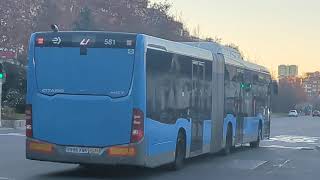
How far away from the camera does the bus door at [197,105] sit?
1630 cm

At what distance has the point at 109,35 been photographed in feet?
43.2

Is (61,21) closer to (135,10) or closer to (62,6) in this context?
(62,6)

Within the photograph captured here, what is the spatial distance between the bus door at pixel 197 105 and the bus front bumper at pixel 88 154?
352 centimetres

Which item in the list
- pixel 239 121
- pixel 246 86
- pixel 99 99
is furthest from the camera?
pixel 246 86

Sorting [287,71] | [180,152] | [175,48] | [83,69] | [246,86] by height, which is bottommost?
[180,152]

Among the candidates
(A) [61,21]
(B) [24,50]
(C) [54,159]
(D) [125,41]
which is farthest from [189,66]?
(A) [61,21]

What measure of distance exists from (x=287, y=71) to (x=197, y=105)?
16199 cm

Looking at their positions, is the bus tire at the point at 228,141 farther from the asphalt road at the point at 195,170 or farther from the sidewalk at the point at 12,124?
the sidewalk at the point at 12,124

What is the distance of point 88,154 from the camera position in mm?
13070

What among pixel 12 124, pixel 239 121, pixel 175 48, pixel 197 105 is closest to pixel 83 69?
pixel 175 48

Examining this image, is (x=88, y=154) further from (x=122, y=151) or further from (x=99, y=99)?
(x=99, y=99)

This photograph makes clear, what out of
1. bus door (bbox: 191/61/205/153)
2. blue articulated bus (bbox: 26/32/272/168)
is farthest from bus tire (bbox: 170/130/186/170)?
blue articulated bus (bbox: 26/32/272/168)

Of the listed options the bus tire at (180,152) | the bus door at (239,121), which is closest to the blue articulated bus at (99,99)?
the bus tire at (180,152)

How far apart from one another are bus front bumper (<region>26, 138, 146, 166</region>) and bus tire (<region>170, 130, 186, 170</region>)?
230 cm
